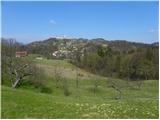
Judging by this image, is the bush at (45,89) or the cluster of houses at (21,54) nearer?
the cluster of houses at (21,54)

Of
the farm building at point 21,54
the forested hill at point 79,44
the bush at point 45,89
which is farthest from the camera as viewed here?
the forested hill at point 79,44

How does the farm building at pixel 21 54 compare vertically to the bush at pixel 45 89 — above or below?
above

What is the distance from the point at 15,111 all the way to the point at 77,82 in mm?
60084

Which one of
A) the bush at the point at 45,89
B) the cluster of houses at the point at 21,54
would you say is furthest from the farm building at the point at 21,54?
the bush at the point at 45,89

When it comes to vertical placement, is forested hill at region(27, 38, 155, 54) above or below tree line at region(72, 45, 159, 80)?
above

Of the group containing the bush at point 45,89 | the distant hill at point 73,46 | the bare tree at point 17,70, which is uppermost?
the distant hill at point 73,46

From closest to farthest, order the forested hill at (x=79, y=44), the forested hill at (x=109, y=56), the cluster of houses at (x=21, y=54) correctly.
Answer: the cluster of houses at (x=21, y=54), the forested hill at (x=79, y=44), the forested hill at (x=109, y=56)

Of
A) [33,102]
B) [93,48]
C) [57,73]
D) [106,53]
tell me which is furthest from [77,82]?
[33,102]

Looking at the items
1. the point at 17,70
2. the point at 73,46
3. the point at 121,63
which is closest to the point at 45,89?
the point at 17,70

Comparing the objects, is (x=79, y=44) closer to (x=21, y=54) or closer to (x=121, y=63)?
(x=121, y=63)

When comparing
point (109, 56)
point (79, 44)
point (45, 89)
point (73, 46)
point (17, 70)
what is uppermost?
point (79, 44)

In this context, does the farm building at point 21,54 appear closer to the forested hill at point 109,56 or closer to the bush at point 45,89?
the bush at point 45,89

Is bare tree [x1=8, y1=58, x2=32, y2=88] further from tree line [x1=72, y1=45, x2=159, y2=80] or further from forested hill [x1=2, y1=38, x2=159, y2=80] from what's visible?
tree line [x1=72, y1=45, x2=159, y2=80]

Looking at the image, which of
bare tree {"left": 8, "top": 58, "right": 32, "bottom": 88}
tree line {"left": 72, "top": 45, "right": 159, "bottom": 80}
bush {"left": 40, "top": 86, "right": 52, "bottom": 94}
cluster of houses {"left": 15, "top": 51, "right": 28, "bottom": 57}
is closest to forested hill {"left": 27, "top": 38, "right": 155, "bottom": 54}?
tree line {"left": 72, "top": 45, "right": 159, "bottom": 80}
